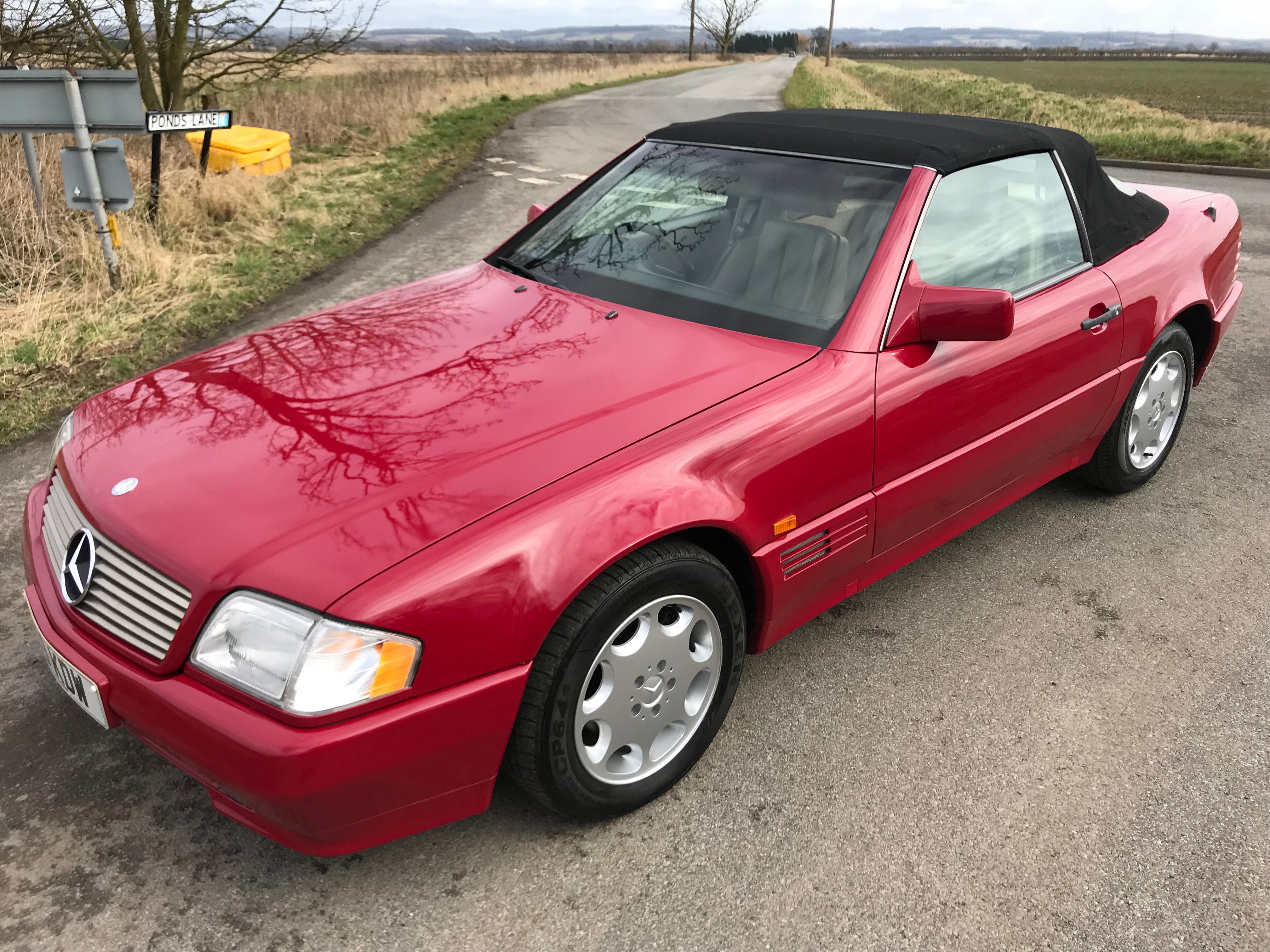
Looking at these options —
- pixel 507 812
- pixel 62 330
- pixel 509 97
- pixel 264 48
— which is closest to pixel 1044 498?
pixel 507 812

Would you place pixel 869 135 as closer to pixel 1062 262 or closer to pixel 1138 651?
pixel 1062 262

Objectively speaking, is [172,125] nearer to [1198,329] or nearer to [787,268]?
[787,268]

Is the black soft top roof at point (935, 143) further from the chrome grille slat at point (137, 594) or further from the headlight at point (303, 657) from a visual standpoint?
the chrome grille slat at point (137, 594)

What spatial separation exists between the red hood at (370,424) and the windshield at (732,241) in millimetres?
113

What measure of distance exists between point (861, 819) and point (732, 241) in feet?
5.71

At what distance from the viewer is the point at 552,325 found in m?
2.87

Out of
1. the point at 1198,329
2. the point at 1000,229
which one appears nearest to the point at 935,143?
the point at 1000,229

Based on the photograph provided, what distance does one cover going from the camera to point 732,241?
299 cm

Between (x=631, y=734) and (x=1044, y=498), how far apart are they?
2.58 metres

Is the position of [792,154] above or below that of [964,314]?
above

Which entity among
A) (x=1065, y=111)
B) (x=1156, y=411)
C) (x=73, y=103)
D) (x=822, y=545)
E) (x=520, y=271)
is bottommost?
(x=1156, y=411)

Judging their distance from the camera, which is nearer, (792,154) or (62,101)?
(792,154)

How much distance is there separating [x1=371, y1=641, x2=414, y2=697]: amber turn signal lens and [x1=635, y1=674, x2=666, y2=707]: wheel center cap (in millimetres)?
640

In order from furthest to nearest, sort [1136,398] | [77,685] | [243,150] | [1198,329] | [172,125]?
[243,150]
[172,125]
[1198,329]
[1136,398]
[77,685]
